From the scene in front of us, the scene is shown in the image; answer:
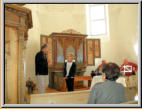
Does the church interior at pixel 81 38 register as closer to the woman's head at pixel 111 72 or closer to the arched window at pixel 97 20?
the arched window at pixel 97 20

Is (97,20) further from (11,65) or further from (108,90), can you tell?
(108,90)

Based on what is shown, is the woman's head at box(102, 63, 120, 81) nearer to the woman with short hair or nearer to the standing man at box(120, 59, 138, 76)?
the woman with short hair

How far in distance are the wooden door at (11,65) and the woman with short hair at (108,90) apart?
173 centimetres

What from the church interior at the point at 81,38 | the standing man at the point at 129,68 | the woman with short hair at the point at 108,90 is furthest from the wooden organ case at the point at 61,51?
the woman with short hair at the point at 108,90

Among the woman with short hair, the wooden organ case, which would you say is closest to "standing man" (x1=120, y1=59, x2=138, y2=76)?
the wooden organ case

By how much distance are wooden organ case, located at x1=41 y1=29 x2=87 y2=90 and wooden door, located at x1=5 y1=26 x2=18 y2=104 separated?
5732 millimetres

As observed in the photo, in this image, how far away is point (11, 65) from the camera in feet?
11.6

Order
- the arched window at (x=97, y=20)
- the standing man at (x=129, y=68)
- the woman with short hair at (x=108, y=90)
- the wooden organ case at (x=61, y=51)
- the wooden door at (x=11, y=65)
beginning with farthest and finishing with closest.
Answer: the arched window at (x=97, y=20)
the wooden organ case at (x=61, y=51)
the standing man at (x=129, y=68)
the wooden door at (x=11, y=65)
the woman with short hair at (x=108, y=90)

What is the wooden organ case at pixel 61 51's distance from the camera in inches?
389

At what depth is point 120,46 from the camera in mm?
10766

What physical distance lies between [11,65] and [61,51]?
22.6 ft

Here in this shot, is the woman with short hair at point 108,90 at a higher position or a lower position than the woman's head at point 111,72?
lower

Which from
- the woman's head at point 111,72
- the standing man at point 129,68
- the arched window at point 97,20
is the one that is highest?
the arched window at point 97,20

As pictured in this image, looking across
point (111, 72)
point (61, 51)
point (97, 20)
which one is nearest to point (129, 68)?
point (61, 51)
